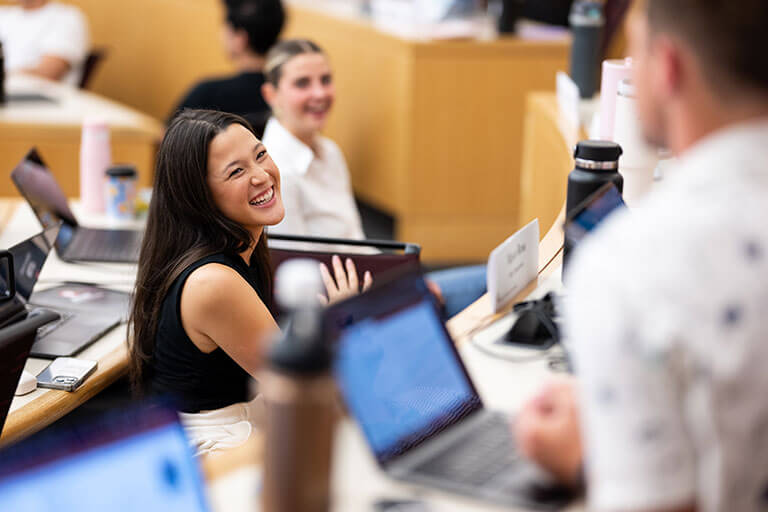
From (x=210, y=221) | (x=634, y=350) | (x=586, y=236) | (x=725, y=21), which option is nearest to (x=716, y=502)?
(x=634, y=350)

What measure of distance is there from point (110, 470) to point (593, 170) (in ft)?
3.71

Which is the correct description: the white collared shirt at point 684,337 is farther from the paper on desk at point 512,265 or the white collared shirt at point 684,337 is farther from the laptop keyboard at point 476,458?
the paper on desk at point 512,265

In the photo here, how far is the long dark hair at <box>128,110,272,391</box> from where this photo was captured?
191 cm

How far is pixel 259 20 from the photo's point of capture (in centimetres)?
380

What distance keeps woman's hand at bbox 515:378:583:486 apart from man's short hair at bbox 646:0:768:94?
38 cm

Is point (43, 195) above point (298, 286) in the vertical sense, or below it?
below

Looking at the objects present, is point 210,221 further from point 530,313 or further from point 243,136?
point 530,313

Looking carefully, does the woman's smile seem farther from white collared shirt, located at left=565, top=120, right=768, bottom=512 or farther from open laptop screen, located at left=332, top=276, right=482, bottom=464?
white collared shirt, located at left=565, top=120, right=768, bottom=512

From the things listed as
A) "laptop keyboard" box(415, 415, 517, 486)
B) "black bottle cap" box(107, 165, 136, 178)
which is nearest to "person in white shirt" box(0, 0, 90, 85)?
"black bottle cap" box(107, 165, 136, 178)

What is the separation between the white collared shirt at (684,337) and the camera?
0.81 meters

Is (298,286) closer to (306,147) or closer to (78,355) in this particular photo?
(78,355)

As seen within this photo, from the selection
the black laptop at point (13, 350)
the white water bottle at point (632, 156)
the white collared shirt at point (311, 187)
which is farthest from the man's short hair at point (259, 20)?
the black laptop at point (13, 350)

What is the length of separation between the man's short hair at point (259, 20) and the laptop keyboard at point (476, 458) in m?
2.90

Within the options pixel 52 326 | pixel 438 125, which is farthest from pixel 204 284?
pixel 438 125
